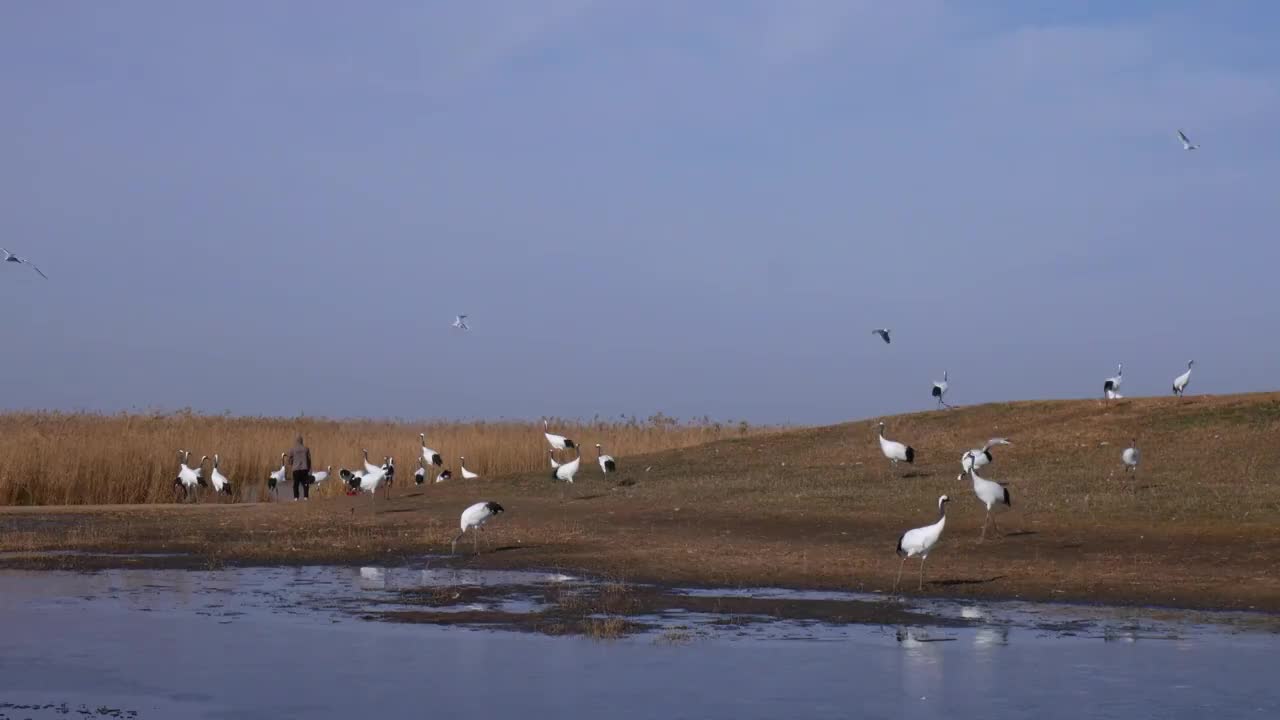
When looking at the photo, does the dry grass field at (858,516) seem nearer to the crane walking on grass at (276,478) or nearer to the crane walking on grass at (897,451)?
the crane walking on grass at (897,451)

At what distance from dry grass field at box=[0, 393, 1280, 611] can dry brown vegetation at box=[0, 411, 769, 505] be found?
315mm

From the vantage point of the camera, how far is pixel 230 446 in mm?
38000

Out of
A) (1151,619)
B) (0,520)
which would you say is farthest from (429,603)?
(0,520)

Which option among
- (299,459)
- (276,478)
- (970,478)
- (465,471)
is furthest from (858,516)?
(276,478)

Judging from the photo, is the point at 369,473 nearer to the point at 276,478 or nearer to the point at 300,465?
the point at 300,465

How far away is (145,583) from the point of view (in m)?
18.7

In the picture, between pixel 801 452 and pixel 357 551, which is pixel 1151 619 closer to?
pixel 357 551

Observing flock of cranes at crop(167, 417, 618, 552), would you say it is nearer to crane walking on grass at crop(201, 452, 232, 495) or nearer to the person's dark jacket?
crane walking on grass at crop(201, 452, 232, 495)

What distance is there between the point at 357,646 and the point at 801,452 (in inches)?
766

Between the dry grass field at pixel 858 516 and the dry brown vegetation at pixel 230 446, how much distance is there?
32 centimetres

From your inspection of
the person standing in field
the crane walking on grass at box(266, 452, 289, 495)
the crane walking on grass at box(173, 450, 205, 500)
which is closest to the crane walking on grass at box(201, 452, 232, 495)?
the crane walking on grass at box(173, 450, 205, 500)

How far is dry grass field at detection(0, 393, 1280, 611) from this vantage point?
61.6 feet

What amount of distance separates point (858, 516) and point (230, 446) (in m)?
19.3

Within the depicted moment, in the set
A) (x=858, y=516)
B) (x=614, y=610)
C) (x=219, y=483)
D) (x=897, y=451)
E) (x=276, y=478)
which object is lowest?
(x=614, y=610)
